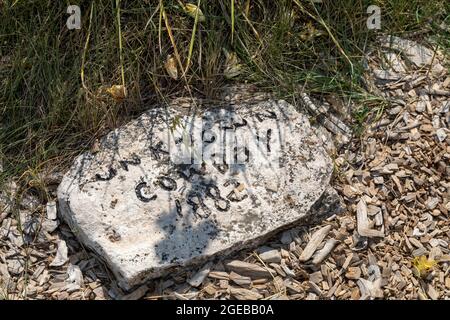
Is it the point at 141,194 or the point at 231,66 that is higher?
the point at 231,66

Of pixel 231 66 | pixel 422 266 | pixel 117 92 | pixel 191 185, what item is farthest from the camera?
pixel 231 66

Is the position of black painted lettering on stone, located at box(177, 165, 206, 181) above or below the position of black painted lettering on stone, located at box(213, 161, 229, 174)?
below

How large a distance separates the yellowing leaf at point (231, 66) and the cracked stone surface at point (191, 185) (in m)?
0.16

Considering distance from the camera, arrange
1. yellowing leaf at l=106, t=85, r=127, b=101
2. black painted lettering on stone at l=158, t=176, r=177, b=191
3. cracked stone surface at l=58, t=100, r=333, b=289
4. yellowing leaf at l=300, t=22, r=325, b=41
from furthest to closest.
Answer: yellowing leaf at l=300, t=22, r=325, b=41 < yellowing leaf at l=106, t=85, r=127, b=101 < black painted lettering on stone at l=158, t=176, r=177, b=191 < cracked stone surface at l=58, t=100, r=333, b=289

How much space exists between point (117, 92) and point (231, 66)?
19.0 inches

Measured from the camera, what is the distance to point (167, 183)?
2408 mm

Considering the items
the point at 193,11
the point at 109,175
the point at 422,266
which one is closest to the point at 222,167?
the point at 109,175

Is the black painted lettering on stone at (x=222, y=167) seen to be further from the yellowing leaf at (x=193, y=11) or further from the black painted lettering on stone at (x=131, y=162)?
the yellowing leaf at (x=193, y=11)

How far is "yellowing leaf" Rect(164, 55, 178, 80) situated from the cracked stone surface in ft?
0.51

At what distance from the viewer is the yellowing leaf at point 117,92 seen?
8.48 ft

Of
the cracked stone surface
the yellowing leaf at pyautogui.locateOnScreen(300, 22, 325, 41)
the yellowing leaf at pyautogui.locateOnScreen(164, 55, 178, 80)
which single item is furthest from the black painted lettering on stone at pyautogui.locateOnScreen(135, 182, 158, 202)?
the yellowing leaf at pyautogui.locateOnScreen(300, 22, 325, 41)

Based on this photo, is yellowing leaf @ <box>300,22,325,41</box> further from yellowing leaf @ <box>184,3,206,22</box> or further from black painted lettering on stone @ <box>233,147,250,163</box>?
black painted lettering on stone @ <box>233,147,250,163</box>

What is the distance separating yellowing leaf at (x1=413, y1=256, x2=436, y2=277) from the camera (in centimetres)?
230

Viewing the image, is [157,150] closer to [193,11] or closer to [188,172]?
[188,172]
